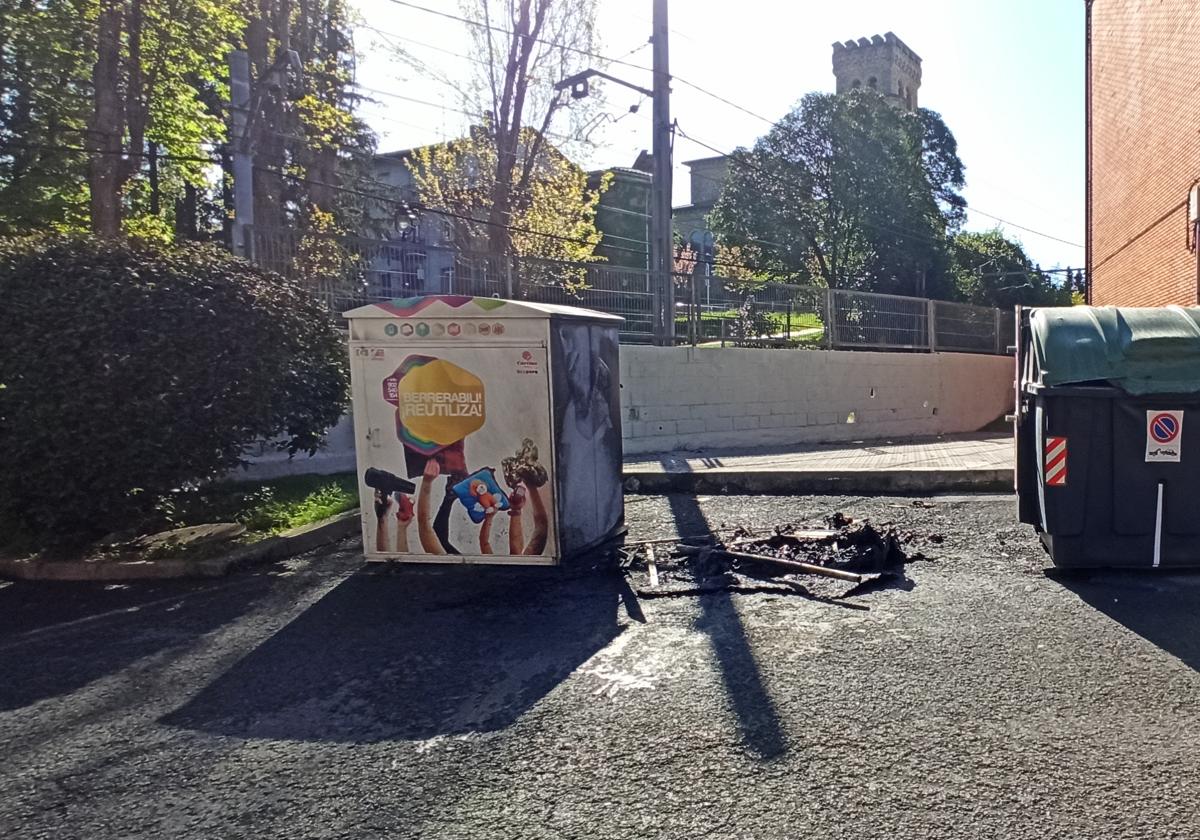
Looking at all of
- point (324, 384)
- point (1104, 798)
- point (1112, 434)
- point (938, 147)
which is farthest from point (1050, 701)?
point (938, 147)

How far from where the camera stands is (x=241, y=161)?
459 inches

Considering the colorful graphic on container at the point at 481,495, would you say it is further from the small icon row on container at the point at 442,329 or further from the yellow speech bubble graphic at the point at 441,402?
the small icon row on container at the point at 442,329

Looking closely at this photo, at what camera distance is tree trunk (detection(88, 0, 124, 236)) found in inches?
504

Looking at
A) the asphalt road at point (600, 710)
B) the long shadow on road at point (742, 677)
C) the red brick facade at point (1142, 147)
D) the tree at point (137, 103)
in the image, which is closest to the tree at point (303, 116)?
the tree at point (137, 103)

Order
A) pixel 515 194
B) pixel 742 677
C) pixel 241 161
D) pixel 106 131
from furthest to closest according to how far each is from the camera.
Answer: pixel 515 194 → pixel 106 131 → pixel 241 161 → pixel 742 677

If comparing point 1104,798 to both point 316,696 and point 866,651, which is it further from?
point 316,696

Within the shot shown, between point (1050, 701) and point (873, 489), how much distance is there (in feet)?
18.6

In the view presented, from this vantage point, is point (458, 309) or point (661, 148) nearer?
point (458, 309)

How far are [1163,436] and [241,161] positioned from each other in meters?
11.1

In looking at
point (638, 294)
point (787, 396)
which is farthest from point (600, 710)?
point (787, 396)

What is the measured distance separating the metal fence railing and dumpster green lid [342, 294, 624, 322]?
14.9ft

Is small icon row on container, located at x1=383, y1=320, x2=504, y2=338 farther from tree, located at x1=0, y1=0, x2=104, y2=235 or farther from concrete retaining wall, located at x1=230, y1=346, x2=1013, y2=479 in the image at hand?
tree, located at x1=0, y1=0, x2=104, y2=235

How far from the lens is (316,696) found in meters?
4.04

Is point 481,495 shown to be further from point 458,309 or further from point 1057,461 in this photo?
point 1057,461
